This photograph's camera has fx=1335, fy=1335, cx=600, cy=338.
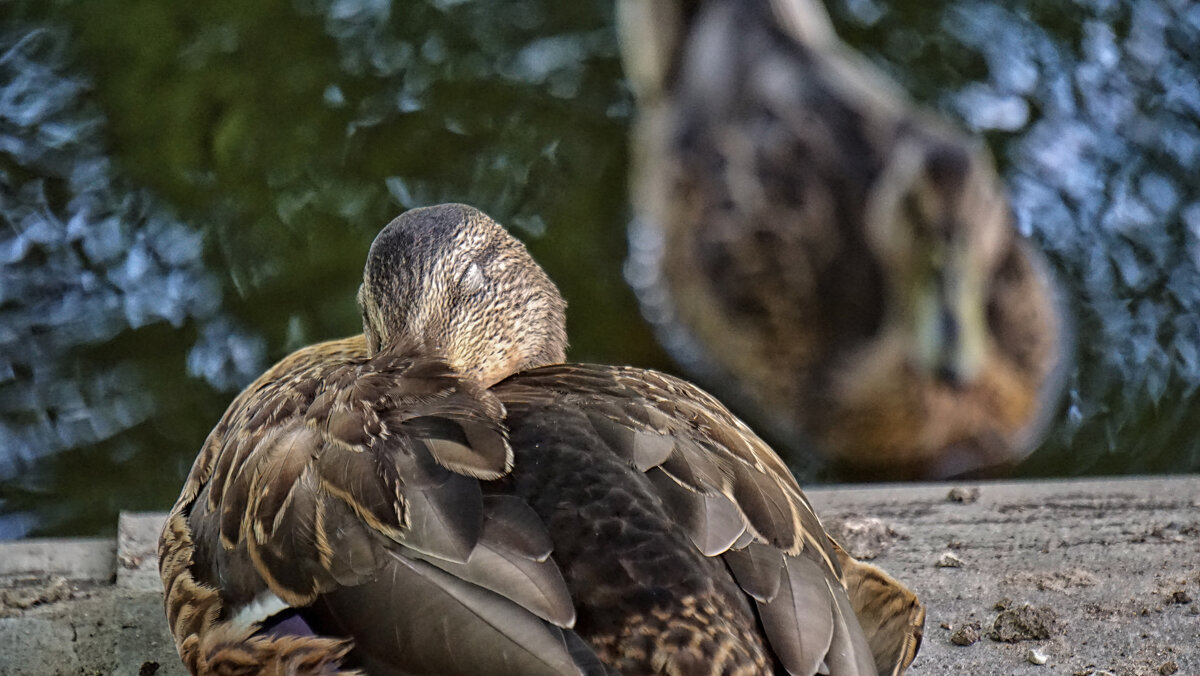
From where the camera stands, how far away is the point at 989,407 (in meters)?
4.77

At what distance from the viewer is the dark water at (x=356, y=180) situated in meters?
4.86

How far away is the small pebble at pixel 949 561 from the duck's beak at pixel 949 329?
1.53 meters

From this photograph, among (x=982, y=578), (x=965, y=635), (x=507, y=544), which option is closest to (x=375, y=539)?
(x=507, y=544)

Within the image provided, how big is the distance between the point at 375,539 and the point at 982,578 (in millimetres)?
1583

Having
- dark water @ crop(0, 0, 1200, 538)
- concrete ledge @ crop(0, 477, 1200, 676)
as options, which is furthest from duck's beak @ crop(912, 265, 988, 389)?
concrete ledge @ crop(0, 477, 1200, 676)

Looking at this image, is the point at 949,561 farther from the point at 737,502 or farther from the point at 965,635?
the point at 737,502

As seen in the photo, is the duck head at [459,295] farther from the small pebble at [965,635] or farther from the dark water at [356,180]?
the dark water at [356,180]

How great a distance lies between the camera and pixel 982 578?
3035 mm

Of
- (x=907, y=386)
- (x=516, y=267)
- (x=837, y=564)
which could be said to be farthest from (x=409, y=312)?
(x=907, y=386)

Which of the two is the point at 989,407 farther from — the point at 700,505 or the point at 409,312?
the point at 700,505

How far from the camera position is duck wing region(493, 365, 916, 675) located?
2068 millimetres

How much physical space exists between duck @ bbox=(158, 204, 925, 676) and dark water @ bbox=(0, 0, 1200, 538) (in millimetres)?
2311

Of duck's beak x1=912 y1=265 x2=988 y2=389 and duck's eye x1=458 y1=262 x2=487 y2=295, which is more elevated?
duck's eye x1=458 y1=262 x2=487 y2=295

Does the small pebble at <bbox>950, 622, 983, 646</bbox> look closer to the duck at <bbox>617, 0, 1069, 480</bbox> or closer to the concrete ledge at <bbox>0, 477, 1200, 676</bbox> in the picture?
the concrete ledge at <bbox>0, 477, 1200, 676</bbox>
